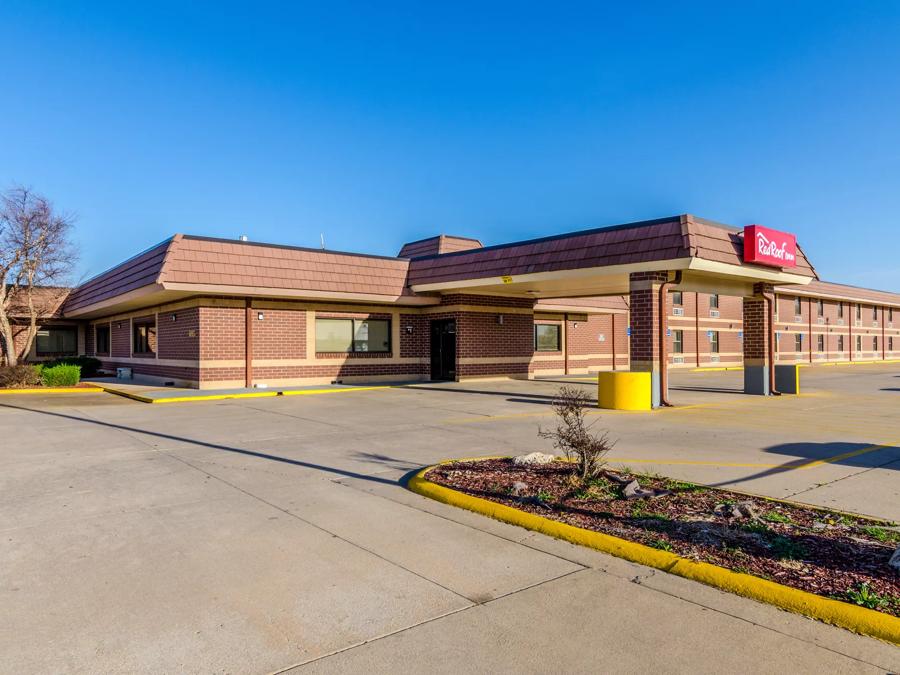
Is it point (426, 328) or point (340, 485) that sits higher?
point (426, 328)

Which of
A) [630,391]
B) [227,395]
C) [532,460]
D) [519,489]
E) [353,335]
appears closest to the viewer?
[519,489]

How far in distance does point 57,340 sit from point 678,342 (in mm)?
37720

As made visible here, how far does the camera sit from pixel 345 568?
4.84 m

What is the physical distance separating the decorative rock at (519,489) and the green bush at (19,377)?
22.1 metres

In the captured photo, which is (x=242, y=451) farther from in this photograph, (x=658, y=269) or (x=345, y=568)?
(x=658, y=269)

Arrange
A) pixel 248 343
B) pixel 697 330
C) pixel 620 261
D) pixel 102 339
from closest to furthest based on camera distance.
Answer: pixel 620 261 → pixel 248 343 → pixel 102 339 → pixel 697 330

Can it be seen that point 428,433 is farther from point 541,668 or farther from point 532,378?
point 532,378

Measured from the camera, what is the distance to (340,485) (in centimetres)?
759

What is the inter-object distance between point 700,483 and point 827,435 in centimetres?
576

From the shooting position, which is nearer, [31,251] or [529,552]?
[529,552]

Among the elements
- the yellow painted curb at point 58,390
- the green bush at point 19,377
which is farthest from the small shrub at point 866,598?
the green bush at point 19,377

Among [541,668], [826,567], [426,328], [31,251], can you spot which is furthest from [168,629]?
[31,251]

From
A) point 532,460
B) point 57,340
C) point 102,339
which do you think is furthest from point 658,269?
point 57,340

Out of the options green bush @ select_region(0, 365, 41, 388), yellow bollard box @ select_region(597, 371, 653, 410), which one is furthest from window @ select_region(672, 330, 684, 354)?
green bush @ select_region(0, 365, 41, 388)
